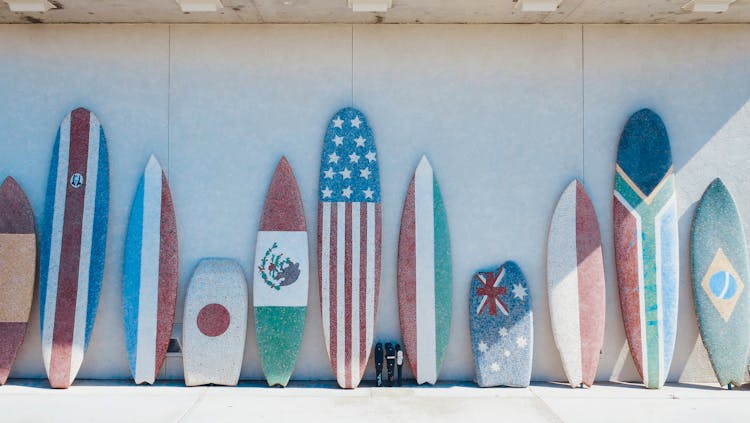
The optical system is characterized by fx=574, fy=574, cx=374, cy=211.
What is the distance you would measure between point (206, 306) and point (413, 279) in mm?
1173

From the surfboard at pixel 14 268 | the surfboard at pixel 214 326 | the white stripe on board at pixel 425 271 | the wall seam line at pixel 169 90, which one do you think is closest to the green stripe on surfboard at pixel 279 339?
the surfboard at pixel 214 326

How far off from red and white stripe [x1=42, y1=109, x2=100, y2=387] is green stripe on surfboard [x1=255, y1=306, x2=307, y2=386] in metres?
1.01

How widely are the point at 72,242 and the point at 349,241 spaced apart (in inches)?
61.8

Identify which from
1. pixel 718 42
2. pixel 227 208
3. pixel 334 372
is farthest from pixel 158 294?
pixel 718 42

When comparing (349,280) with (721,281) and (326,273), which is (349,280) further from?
(721,281)

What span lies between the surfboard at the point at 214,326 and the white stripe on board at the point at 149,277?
0.59 feet

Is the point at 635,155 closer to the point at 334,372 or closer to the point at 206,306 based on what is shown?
the point at 334,372

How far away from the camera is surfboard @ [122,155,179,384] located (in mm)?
3211

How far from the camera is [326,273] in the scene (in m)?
3.24

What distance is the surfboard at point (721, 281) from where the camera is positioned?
10.5 feet

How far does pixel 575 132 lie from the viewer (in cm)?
336

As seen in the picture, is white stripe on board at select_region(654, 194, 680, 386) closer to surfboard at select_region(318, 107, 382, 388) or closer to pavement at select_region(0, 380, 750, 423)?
pavement at select_region(0, 380, 750, 423)

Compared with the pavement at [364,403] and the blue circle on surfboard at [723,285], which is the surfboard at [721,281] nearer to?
the blue circle on surfboard at [723,285]

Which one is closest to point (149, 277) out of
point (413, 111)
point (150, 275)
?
point (150, 275)
